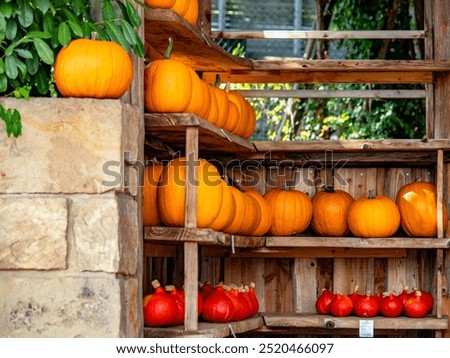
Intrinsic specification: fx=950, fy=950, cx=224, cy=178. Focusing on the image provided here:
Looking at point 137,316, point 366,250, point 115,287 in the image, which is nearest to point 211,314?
point 137,316

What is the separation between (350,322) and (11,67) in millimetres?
2571

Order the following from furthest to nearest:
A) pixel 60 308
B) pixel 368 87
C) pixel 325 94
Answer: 1. pixel 368 87
2. pixel 325 94
3. pixel 60 308

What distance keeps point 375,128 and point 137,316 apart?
17.1ft

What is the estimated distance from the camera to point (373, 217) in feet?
17.0

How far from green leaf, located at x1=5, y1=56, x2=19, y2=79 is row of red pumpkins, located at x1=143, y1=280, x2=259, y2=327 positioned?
123 centimetres

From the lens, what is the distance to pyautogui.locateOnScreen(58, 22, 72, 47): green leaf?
3490 mm

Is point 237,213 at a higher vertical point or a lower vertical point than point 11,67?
lower

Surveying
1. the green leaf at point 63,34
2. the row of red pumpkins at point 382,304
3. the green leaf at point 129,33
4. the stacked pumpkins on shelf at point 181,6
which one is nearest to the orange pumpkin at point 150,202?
the stacked pumpkins on shelf at point 181,6

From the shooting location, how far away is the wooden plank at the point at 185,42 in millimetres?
4004

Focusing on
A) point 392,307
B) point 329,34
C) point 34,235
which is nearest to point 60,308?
point 34,235

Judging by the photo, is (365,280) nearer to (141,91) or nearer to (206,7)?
(206,7)

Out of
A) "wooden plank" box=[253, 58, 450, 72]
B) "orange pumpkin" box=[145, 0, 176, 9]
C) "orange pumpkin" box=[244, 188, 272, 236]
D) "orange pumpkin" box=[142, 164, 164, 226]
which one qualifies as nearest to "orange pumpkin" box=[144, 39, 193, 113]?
"orange pumpkin" box=[145, 0, 176, 9]

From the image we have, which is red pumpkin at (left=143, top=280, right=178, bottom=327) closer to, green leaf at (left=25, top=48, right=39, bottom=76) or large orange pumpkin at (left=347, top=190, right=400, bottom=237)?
green leaf at (left=25, top=48, right=39, bottom=76)

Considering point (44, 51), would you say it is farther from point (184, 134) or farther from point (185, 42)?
point (185, 42)
